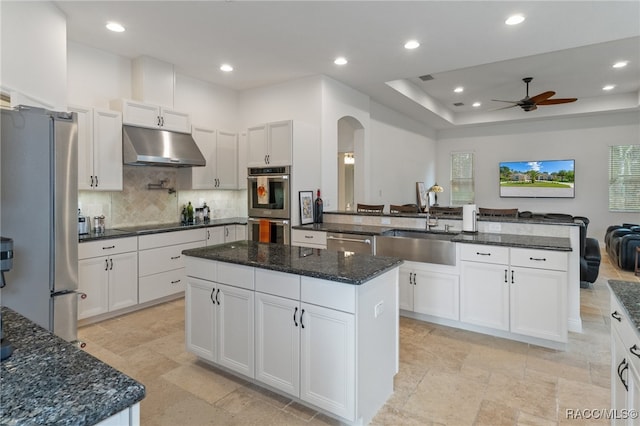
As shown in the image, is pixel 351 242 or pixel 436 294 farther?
pixel 351 242

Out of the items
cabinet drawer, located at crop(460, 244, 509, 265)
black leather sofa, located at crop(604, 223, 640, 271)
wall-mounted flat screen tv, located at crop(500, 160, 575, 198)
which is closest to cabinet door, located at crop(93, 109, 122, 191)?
cabinet drawer, located at crop(460, 244, 509, 265)

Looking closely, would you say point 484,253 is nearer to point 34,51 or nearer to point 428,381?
point 428,381

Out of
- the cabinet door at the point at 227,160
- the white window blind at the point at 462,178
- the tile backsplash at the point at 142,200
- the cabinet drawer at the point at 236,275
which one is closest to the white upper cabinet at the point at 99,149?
the tile backsplash at the point at 142,200

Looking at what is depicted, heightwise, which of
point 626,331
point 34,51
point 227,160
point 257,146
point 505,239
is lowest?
point 626,331

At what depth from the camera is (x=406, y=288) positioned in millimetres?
3867

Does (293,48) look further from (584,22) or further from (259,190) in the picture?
(584,22)

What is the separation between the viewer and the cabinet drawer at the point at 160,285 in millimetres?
4116

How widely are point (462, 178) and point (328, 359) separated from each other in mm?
8905

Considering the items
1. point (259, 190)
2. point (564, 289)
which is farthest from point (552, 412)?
point (259, 190)

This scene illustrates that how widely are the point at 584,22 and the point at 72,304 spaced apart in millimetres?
4983

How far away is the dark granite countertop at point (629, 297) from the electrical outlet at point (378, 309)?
3.88 ft

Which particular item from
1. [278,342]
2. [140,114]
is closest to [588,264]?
[278,342]

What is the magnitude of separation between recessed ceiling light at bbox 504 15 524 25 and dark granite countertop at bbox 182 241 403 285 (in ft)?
8.70

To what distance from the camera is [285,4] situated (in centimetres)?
312
